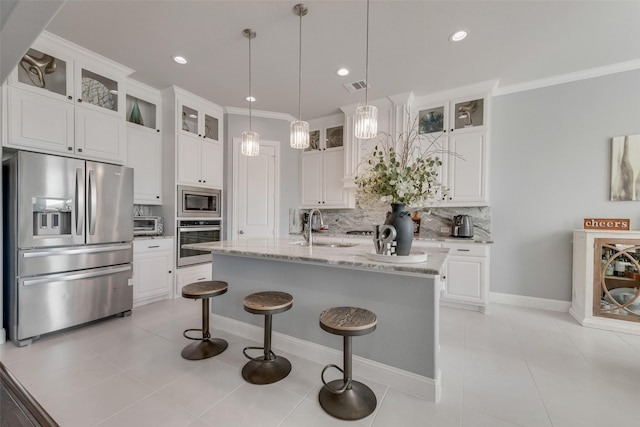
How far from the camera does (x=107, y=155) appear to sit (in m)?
3.02

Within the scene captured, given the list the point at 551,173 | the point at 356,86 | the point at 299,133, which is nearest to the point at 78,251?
the point at 299,133

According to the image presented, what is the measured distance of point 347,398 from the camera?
5.35 ft

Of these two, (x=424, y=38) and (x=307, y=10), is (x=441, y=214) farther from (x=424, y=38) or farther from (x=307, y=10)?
(x=307, y=10)

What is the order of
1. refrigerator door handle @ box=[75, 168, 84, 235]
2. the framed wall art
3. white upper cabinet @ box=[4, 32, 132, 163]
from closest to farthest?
white upper cabinet @ box=[4, 32, 132, 163] < refrigerator door handle @ box=[75, 168, 84, 235] < the framed wall art

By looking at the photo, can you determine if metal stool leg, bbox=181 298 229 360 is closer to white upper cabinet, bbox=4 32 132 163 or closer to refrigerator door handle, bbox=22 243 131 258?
refrigerator door handle, bbox=22 243 131 258

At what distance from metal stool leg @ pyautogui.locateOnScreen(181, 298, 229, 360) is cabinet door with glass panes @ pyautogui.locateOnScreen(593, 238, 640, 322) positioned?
3810 mm

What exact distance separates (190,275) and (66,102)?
2.46 m

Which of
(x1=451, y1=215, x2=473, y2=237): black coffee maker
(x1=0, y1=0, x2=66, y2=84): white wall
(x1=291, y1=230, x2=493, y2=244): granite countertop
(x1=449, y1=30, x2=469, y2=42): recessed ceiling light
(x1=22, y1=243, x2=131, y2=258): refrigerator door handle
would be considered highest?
(x1=449, y1=30, x2=469, y2=42): recessed ceiling light

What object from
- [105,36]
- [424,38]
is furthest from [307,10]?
[105,36]

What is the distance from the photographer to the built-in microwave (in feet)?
12.1

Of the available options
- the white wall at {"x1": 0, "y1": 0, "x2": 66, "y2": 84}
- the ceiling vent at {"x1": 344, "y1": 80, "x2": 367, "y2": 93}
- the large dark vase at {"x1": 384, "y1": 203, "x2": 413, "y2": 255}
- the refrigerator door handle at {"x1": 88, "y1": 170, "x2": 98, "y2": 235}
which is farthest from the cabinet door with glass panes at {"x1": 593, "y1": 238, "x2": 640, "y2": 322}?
the refrigerator door handle at {"x1": 88, "y1": 170, "x2": 98, "y2": 235}

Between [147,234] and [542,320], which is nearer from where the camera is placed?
[542,320]

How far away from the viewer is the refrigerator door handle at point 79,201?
2598 millimetres

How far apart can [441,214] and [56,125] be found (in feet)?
15.4
